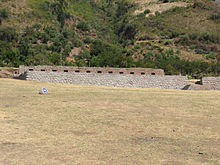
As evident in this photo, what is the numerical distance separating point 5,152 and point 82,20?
8307 centimetres

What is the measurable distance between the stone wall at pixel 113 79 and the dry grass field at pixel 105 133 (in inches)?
513

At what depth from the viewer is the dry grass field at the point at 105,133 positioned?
22.2ft

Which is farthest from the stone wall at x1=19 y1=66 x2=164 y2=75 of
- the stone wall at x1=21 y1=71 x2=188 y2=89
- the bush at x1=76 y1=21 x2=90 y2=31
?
the bush at x1=76 y1=21 x2=90 y2=31

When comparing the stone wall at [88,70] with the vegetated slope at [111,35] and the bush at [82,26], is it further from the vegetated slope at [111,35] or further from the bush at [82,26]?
the bush at [82,26]

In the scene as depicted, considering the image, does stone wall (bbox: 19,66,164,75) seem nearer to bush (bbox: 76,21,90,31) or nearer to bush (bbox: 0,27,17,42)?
bush (bbox: 0,27,17,42)

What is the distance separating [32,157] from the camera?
6.64 metres

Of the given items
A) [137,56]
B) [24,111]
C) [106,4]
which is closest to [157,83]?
[24,111]

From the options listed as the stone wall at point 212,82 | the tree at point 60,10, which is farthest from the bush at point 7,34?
the stone wall at point 212,82

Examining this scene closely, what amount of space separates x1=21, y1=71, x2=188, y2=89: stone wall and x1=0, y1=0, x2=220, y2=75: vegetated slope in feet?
56.4

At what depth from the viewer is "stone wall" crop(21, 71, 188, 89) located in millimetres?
27359

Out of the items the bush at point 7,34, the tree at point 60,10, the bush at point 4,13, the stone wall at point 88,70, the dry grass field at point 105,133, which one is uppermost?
the tree at point 60,10

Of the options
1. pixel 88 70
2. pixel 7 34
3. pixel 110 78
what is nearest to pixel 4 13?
pixel 7 34

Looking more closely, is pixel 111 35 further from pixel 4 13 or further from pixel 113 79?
pixel 113 79

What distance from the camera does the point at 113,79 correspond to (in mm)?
28328
